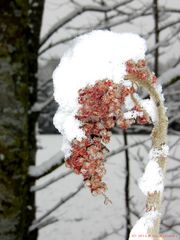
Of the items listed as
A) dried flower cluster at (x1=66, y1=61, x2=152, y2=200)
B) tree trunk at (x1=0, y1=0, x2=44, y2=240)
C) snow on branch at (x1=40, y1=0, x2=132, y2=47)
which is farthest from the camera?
snow on branch at (x1=40, y1=0, x2=132, y2=47)

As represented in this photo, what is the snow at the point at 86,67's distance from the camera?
0.77m

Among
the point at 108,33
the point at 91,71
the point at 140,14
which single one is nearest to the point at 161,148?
the point at 91,71

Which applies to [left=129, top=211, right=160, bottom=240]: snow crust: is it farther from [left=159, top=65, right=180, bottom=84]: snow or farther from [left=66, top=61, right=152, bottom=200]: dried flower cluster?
[left=159, top=65, right=180, bottom=84]: snow

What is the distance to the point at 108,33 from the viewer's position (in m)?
0.95

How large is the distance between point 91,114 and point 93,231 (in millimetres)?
15698

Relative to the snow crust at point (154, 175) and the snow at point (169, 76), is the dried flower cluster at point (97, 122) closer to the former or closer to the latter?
the snow crust at point (154, 175)

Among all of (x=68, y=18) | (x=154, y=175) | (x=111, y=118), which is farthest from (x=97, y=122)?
(x=68, y=18)

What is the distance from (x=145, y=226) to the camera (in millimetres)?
736

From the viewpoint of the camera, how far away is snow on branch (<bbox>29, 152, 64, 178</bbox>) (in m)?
3.27

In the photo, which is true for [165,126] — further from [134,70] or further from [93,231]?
[93,231]

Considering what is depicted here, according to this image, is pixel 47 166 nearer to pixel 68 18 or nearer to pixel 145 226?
pixel 68 18

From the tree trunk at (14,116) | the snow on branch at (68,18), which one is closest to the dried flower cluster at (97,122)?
the tree trunk at (14,116)

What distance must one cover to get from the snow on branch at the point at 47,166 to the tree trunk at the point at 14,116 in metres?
0.06

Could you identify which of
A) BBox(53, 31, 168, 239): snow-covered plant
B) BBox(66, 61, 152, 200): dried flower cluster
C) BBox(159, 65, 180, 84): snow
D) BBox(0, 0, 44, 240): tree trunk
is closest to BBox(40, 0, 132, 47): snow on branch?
BBox(0, 0, 44, 240): tree trunk
